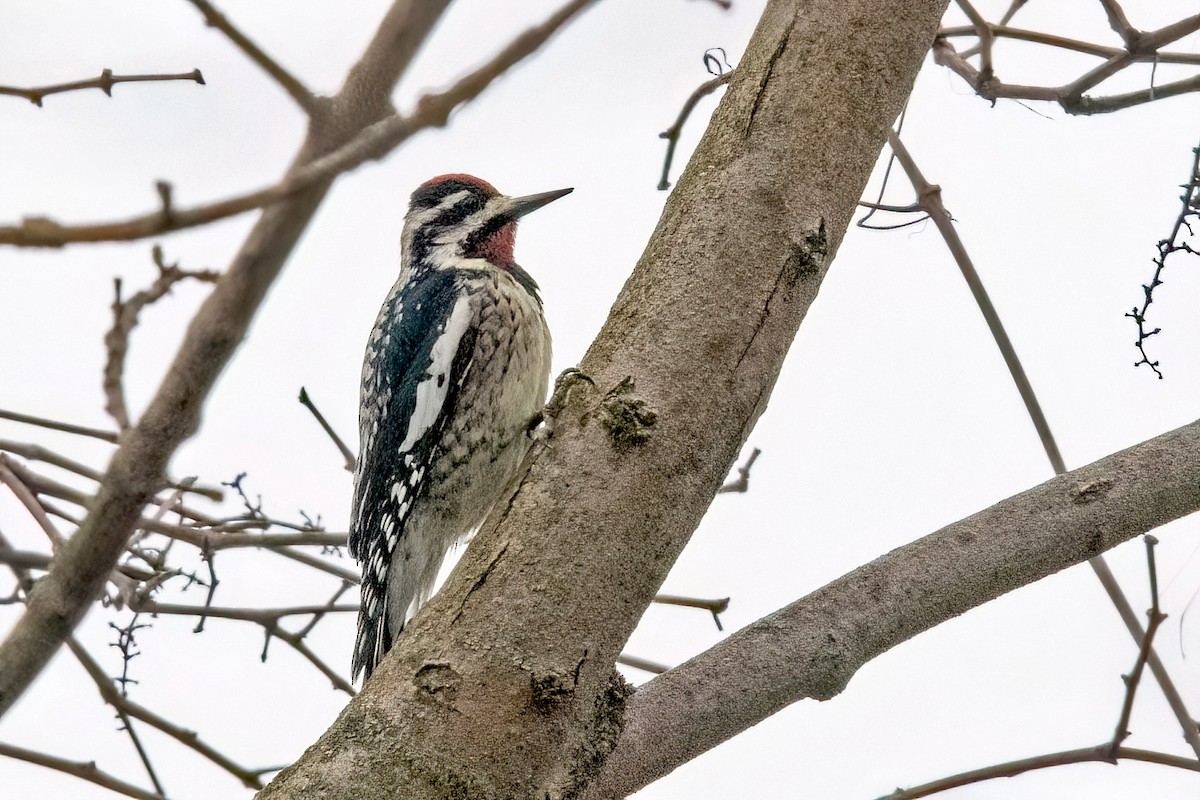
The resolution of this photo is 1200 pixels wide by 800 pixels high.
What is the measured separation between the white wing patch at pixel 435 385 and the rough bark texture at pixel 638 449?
1374 mm

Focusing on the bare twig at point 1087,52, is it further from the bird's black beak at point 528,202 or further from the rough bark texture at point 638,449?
the bird's black beak at point 528,202

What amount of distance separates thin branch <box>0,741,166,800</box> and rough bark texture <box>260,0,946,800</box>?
32 cm

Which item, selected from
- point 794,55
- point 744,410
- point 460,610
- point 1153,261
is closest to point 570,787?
point 460,610

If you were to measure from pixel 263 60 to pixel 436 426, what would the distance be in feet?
7.36

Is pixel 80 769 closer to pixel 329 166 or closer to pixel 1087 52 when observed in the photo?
pixel 329 166

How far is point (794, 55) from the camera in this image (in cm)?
171

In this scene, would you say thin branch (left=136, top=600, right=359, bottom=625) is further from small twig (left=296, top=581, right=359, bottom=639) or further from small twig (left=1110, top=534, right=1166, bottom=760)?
small twig (left=1110, top=534, right=1166, bottom=760)

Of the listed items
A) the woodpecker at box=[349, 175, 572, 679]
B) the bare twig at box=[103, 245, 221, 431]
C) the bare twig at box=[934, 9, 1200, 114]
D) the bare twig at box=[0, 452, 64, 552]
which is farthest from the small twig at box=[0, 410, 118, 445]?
the bare twig at box=[934, 9, 1200, 114]

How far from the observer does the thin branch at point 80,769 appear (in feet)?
4.94

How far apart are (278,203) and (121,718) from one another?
1639 mm

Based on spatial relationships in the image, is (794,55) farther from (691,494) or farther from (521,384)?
(521,384)

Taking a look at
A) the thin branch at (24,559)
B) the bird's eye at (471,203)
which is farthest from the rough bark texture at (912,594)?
the bird's eye at (471,203)

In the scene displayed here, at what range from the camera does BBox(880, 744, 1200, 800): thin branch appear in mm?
1833

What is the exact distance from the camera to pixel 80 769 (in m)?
1.61
